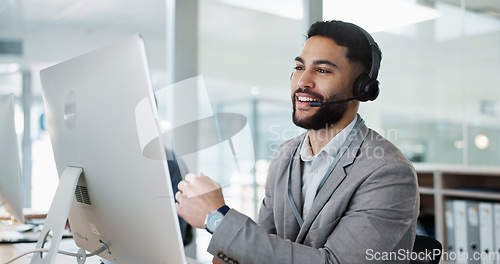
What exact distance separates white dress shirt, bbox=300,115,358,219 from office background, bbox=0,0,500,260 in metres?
1.68

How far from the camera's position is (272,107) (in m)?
3.13

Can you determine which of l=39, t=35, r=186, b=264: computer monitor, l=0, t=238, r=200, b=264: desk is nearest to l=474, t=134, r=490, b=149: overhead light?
l=0, t=238, r=200, b=264: desk

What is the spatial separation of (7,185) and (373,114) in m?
2.41

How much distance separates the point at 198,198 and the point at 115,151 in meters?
0.22

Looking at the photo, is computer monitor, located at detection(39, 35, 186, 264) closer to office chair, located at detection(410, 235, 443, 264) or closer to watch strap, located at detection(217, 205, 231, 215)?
watch strap, located at detection(217, 205, 231, 215)

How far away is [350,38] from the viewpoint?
1.38 m

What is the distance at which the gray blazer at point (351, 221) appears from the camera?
1009 mm

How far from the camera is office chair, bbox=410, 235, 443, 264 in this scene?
114 cm

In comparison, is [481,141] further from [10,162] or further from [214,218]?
[10,162]

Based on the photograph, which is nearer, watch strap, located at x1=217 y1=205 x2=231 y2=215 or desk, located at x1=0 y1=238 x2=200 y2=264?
watch strap, located at x1=217 y1=205 x2=231 y2=215

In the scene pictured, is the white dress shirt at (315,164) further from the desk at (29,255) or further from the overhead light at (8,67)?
the overhead light at (8,67)

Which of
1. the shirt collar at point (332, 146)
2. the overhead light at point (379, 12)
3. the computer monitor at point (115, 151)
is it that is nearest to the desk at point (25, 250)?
the computer monitor at point (115, 151)

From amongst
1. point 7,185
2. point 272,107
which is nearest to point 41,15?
point 272,107

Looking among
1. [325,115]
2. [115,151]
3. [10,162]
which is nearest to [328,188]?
[325,115]
